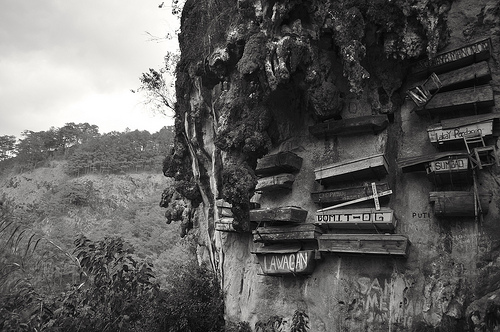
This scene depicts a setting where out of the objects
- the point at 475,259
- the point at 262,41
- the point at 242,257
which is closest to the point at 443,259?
the point at 475,259

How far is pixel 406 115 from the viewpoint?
9039 mm

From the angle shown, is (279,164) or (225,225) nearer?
(279,164)

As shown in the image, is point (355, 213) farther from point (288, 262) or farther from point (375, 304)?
point (288, 262)

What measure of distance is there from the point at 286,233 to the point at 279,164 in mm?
1705

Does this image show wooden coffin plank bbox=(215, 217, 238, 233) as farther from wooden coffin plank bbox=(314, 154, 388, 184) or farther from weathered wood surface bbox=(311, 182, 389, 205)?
wooden coffin plank bbox=(314, 154, 388, 184)

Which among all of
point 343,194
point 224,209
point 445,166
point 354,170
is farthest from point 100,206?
point 445,166

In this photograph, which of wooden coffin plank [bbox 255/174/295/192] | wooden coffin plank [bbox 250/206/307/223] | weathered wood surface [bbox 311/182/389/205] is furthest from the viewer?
wooden coffin plank [bbox 255/174/295/192]

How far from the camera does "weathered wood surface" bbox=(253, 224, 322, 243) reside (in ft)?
30.0

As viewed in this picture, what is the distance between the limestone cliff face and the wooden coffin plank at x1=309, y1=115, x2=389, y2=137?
0.14 meters

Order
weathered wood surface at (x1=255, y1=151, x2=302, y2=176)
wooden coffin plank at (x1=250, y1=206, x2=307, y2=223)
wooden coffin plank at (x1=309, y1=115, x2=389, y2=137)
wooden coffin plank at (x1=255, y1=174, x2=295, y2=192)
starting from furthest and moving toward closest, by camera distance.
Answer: wooden coffin plank at (x1=255, y1=174, x2=295, y2=192) < weathered wood surface at (x1=255, y1=151, x2=302, y2=176) < wooden coffin plank at (x1=250, y1=206, x2=307, y2=223) < wooden coffin plank at (x1=309, y1=115, x2=389, y2=137)

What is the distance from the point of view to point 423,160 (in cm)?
804

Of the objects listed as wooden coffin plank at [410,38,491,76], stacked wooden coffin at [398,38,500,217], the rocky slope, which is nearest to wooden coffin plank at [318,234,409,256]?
stacked wooden coffin at [398,38,500,217]

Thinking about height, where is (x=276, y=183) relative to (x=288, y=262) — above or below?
above

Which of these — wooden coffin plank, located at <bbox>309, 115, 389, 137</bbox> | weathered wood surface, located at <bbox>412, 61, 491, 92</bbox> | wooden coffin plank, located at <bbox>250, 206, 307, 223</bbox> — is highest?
weathered wood surface, located at <bbox>412, 61, 491, 92</bbox>
